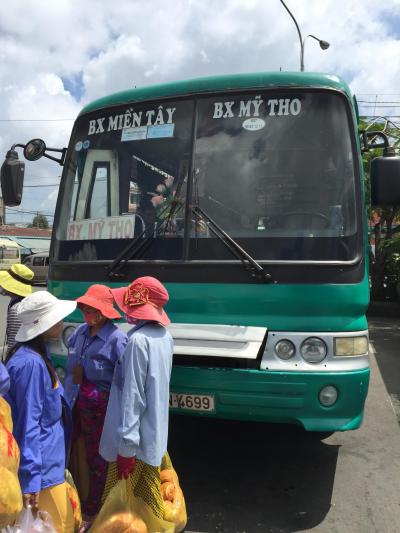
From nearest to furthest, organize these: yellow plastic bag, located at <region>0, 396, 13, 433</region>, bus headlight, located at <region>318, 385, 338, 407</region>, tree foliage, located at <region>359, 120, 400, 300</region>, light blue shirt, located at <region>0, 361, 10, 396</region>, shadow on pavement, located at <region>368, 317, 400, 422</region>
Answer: yellow plastic bag, located at <region>0, 396, 13, 433</region> → light blue shirt, located at <region>0, 361, 10, 396</region> → bus headlight, located at <region>318, 385, 338, 407</region> → shadow on pavement, located at <region>368, 317, 400, 422</region> → tree foliage, located at <region>359, 120, 400, 300</region>

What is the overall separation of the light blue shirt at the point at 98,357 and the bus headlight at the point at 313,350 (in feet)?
3.88

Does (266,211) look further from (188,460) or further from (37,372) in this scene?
(188,460)

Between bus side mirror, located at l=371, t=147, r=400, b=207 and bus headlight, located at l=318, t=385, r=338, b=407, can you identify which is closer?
bus headlight, located at l=318, t=385, r=338, b=407

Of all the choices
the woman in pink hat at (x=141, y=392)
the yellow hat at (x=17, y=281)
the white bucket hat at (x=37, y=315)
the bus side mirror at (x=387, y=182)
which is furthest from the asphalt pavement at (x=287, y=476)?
the bus side mirror at (x=387, y=182)

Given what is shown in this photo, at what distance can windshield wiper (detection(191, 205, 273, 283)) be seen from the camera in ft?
11.2

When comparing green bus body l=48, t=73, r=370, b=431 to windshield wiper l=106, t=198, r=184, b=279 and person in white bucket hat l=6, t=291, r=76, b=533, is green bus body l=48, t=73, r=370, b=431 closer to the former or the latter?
windshield wiper l=106, t=198, r=184, b=279

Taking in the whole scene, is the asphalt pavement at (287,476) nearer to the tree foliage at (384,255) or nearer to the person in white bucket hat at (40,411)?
the person in white bucket hat at (40,411)

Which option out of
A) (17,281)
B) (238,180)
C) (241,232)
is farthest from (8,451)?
(17,281)

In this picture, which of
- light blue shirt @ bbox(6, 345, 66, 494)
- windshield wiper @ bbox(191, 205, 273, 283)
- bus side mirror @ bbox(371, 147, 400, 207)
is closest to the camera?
light blue shirt @ bbox(6, 345, 66, 494)

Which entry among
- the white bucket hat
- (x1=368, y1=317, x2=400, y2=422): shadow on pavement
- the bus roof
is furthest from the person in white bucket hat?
(x1=368, y1=317, x2=400, y2=422): shadow on pavement

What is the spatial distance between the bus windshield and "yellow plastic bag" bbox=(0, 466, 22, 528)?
6.77 ft

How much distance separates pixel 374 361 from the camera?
8.45 metres

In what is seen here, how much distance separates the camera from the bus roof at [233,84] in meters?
3.74

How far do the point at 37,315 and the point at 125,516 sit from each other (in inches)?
45.3
